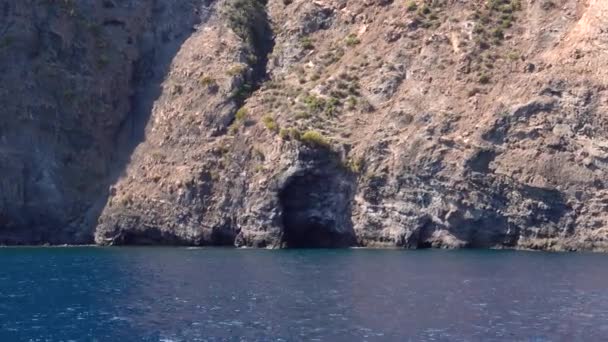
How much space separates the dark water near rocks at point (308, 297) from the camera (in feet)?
120

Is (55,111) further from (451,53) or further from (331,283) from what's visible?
(331,283)

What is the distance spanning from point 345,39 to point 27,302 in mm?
50050

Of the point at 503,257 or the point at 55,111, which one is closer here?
the point at 503,257

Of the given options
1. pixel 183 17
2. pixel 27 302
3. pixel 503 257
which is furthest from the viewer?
pixel 183 17

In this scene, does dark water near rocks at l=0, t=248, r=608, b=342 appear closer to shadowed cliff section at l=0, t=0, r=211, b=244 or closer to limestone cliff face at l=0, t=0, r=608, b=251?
limestone cliff face at l=0, t=0, r=608, b=251

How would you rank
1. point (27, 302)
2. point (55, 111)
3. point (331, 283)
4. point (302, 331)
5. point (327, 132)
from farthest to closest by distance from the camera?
point (55, 111) < point (327, 132) < point (331, 283) < point (27, 302) < point (302, 331)

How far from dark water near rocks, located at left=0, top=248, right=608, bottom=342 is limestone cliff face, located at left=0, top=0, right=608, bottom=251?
6873 mm

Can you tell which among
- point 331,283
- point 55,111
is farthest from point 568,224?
point 55,111

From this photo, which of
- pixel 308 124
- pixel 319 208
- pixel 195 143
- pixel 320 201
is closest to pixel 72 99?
pixel 195 143

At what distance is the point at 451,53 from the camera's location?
8206cm

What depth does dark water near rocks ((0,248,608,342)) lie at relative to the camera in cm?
3659

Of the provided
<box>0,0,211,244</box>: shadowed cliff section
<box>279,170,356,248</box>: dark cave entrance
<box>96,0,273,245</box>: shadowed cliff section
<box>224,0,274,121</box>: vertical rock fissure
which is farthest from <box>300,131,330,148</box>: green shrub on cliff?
<box>0,0,211,244</box>: shadowed cliff section

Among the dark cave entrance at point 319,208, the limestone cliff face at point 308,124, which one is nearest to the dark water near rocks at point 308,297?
the limestone cliff face at point 308,124

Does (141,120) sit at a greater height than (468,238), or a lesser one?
greater
